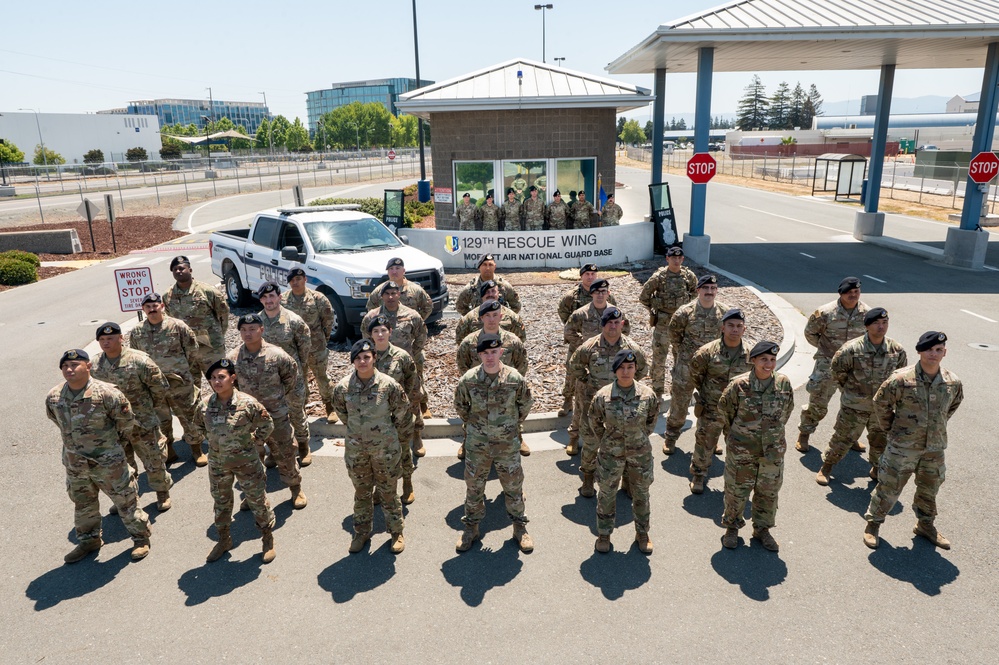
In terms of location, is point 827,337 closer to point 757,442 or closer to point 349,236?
point 757,442

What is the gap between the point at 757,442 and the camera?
19.5ft

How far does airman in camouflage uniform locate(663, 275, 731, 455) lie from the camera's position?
26.1ft

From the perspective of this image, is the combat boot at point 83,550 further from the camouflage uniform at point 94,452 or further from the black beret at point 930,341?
the black beret at point 930,341

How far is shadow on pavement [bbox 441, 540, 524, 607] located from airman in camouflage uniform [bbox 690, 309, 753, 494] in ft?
7.44

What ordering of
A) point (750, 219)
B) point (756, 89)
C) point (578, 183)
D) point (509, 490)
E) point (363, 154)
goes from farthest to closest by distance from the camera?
point (756, 89) → point (363, 154) → point (750, 219) → point (578, 183) → point (509, 490)

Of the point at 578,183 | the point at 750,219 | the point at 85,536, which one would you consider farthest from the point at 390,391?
the point at 750,219

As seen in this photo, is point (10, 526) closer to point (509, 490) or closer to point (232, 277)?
point (509, 490)

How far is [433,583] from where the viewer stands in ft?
18.7

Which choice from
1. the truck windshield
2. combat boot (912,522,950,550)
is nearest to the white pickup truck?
the truck windshield

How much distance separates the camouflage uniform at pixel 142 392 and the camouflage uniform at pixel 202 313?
62.6 inches

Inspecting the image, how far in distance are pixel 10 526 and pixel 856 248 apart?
22714 millimetres

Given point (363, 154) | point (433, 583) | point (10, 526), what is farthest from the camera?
point (363, 154)

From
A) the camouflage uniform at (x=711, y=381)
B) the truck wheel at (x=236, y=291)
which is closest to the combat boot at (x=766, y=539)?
the camouflage uniform at (x=711, y=381)

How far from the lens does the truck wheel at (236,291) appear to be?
46.9ft
